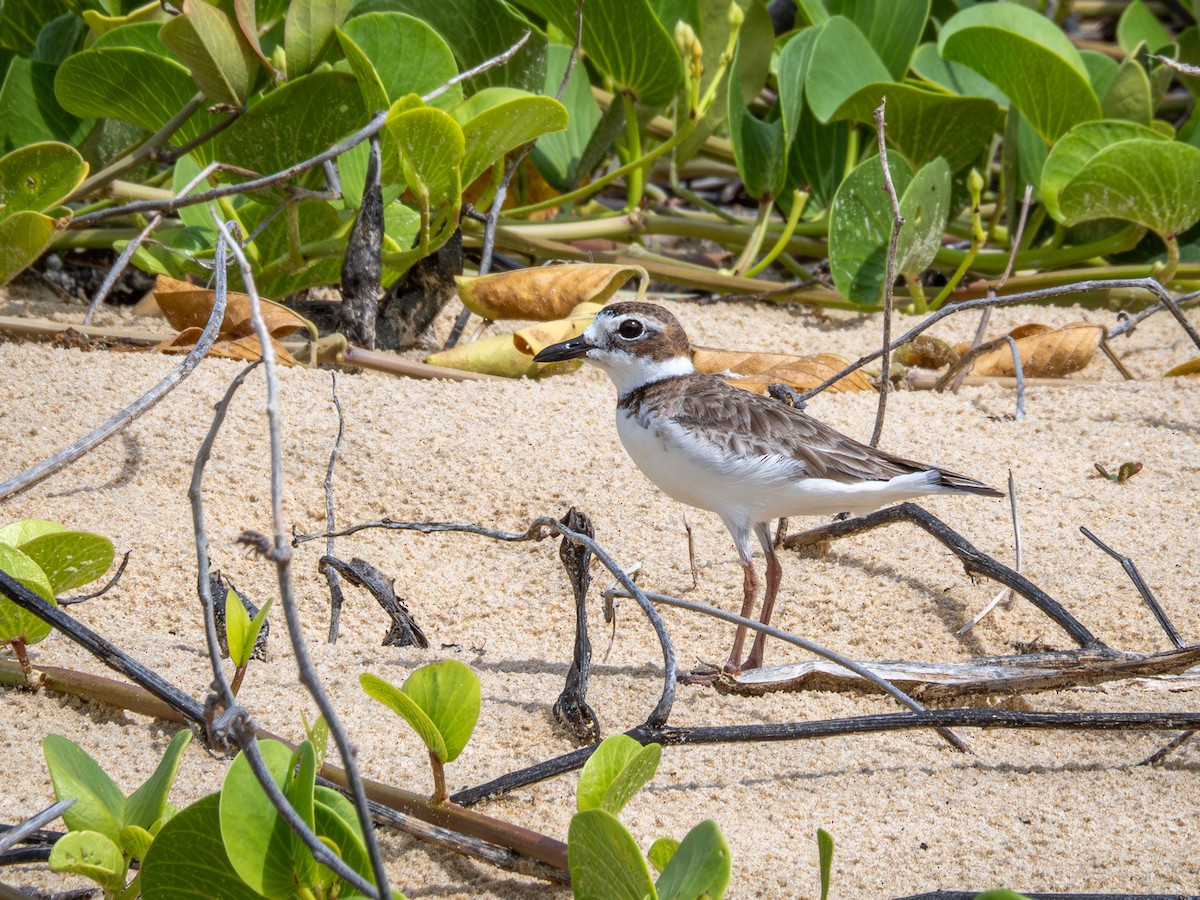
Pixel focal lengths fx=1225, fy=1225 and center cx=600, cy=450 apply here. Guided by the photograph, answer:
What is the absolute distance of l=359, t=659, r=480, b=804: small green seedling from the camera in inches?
74.2

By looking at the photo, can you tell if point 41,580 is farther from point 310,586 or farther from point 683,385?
point 683,385

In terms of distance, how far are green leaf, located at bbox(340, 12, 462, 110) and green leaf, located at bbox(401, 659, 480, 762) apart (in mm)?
2696

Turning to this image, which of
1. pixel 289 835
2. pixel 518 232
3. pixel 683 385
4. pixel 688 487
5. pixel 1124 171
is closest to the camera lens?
pixel 289 835

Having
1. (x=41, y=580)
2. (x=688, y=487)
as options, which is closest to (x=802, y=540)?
(x=688, y=487)

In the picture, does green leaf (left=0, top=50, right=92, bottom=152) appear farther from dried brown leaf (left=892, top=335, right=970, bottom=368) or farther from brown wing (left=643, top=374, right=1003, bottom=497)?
A: dried brown leaf (left=892, top=335, right=970, bottom=368)

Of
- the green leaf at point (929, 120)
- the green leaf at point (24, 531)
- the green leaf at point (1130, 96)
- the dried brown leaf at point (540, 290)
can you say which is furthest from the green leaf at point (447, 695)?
the green leaf at point (1130, 96)

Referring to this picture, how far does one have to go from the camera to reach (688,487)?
9.91 ft

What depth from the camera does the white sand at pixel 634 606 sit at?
212cm

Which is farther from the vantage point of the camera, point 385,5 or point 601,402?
point 385,5

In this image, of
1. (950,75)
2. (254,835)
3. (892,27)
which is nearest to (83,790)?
(254,835)

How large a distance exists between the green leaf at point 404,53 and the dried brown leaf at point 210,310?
2.72ft

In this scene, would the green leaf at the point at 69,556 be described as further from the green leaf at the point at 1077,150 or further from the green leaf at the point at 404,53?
the green leaf at the point at 1077,150

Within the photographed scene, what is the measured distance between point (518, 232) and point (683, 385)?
1.86 meters

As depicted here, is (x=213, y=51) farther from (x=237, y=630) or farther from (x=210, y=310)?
(x=237, y=630)
